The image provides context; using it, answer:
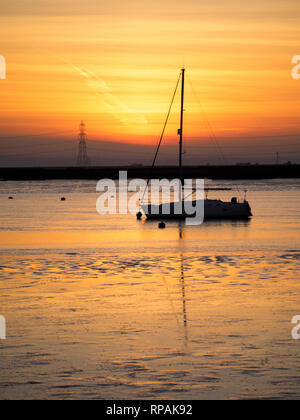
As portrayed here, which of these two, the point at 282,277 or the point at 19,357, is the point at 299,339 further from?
the point at 282,277

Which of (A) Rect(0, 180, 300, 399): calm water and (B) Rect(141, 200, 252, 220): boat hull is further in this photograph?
(B) Rect(141, 200, 252, 220): boat hull

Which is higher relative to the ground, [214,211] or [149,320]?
[214,211]

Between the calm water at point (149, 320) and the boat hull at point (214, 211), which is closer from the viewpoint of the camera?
the calm water at point (149, 320)

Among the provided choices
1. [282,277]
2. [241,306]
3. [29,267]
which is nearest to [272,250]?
[282,277]

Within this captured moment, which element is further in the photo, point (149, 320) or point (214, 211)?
point (214, 211)

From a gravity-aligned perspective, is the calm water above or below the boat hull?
below

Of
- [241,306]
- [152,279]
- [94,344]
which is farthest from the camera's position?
[152,279]

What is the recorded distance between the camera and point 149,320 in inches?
748

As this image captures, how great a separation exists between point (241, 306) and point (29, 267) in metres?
13.0

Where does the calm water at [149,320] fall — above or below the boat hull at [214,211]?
below

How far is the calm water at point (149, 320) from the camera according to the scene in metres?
13.4

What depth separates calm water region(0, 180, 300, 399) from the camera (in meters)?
13.4

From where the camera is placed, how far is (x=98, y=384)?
13.3 metres
